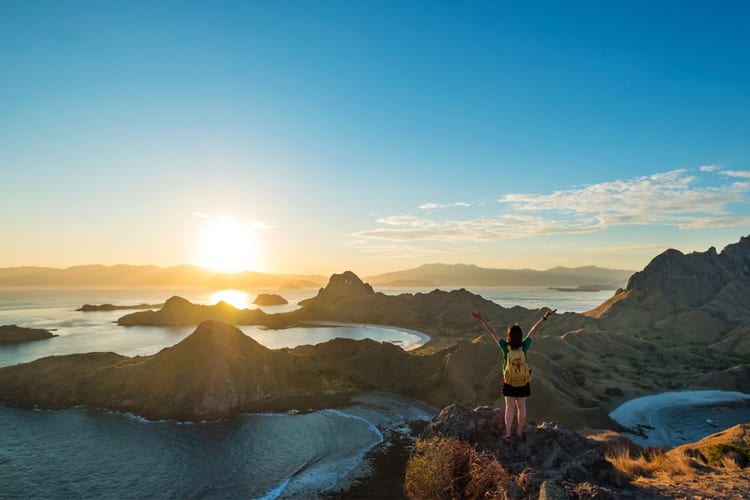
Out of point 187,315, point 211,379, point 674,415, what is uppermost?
point 211,379

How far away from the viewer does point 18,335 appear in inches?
4525

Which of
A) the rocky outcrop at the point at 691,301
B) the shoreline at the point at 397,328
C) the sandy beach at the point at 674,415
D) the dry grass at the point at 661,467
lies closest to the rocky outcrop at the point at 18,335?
the shoreline at the point at 397,328

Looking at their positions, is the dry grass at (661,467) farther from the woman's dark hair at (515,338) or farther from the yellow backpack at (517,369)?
the woman's dark hair at (515,338)

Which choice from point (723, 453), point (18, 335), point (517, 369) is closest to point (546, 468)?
point (517, 369)

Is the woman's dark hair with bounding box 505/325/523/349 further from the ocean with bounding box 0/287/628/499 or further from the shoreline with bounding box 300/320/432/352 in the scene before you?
the shoreline with bounding box 300/320/432/352

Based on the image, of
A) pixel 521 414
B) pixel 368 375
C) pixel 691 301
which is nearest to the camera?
pixel 521 414

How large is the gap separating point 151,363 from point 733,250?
194607 mm

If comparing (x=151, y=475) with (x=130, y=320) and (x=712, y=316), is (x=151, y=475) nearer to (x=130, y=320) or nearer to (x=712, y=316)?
(x=712, y=316)

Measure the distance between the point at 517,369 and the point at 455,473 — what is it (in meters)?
4.98

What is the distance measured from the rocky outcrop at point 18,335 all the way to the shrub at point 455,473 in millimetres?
140933

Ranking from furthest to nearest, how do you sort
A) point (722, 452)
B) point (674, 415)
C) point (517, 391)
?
point (674, 415)
point (722, 452)
point (517, 391)

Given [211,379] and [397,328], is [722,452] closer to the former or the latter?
[211,379]

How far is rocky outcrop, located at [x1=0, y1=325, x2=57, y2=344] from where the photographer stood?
112188mm

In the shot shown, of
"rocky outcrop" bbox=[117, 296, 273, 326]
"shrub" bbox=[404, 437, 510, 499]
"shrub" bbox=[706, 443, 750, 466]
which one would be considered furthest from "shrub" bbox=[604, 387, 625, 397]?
"rocky outcrop" bbox=[117, 296, 273, 326]
